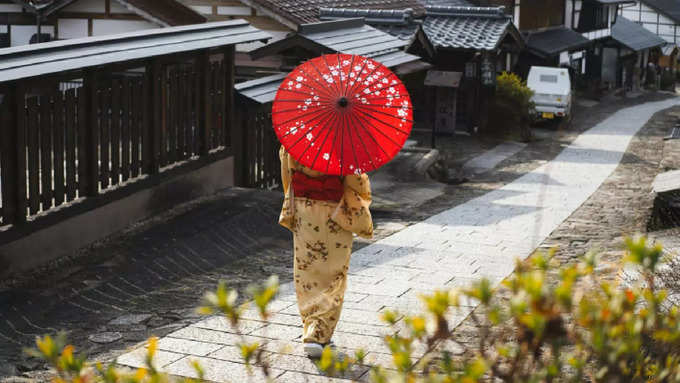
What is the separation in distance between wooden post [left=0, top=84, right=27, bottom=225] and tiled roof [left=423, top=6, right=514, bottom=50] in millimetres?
18879

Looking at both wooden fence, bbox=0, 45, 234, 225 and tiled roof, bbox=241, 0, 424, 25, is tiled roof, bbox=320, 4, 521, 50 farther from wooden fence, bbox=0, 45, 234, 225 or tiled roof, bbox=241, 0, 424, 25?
wooden fence, bbox=0, 45, 234, 225

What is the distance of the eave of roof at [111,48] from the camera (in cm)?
825

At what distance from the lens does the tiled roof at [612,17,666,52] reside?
157 feet

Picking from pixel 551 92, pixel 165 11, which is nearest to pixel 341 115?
pixel 165 11

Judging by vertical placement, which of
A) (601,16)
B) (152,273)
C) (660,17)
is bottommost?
(152,273)

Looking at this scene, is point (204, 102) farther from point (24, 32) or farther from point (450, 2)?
point (450, 2)

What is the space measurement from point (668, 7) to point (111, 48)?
5473 cm

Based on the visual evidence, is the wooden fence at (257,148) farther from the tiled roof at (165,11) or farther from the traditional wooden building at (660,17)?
the traditional wooden building at (660,17)

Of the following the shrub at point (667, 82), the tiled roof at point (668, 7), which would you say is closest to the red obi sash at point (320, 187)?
the shrub at point (667, 82)

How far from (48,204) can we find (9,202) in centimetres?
63

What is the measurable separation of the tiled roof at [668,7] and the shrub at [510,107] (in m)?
33.2

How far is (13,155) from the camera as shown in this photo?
8422 mm

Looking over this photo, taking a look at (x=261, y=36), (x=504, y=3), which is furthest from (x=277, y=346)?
(x=504, y=3)

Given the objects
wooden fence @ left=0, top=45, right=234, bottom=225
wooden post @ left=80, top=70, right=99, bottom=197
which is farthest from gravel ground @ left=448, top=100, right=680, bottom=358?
wooden post @ left=80, top=70, right=99, bottom=197
